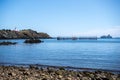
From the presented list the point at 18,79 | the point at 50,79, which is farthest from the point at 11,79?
the point at 50,79

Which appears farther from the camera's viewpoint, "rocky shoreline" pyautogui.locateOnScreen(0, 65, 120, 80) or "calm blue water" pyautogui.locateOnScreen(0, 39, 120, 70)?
"calm blue water" pyautogui.locateOnScreen(0, 39, 120, 70)

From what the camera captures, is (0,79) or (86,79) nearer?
(0,79)

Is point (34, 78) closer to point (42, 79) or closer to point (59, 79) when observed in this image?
point (42, 79)

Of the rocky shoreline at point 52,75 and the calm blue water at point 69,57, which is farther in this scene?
the calm blue water at point 69,57

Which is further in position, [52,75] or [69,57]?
[69,57]

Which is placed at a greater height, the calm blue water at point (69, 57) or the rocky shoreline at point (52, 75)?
the rocky shoreline at point (52, 75)

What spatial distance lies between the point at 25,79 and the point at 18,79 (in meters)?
0.48

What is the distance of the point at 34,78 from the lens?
587 inches

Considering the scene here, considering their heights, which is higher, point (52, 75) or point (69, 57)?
point (52, 75)

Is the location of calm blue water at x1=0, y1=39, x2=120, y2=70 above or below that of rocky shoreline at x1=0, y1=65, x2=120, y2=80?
below

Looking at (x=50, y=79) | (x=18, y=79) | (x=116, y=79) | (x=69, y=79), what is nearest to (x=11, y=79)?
(x=18, y=79)

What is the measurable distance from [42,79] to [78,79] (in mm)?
2618

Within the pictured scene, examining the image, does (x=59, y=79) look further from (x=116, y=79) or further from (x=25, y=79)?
(x=116, y=79)

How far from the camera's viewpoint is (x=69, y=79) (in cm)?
1496
